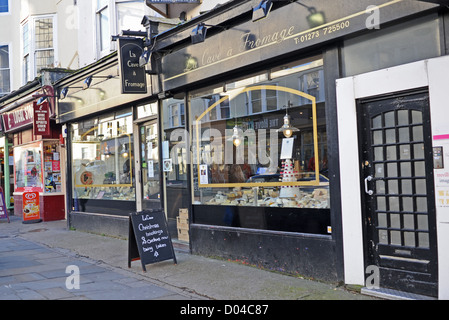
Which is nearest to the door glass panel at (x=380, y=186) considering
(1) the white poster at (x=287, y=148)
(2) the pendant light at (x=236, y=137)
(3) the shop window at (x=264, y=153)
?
(3) the shop window at (x=264, y=153)

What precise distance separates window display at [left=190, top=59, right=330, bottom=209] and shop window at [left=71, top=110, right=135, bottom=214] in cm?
280

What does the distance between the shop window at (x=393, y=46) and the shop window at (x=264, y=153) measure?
1.86ft

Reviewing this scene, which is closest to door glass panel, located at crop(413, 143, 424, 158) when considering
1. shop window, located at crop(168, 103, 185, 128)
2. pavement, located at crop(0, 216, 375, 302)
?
pavement, located at crop(0, 216, 375, 302)

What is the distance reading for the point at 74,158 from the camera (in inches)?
520

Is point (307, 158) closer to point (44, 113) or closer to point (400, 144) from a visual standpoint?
point (400, 144)

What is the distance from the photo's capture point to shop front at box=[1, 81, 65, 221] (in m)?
13.7

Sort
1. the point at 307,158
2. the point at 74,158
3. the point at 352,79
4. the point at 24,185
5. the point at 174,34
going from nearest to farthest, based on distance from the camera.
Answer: the point at 352,79, the point at 307,158, the point at 174,34, the point at 74,158, the point at 24,185

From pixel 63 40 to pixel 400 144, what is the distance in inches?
475

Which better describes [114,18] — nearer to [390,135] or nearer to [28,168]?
[28,168]

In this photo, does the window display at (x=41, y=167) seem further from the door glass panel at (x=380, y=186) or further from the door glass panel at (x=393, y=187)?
the door glass panel at (x=393, y=187)

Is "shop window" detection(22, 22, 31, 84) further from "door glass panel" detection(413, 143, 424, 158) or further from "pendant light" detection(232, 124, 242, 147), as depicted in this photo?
"door glass panel" detection(413, 143, 424, 158)

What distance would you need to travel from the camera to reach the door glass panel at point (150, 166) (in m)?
10.1
